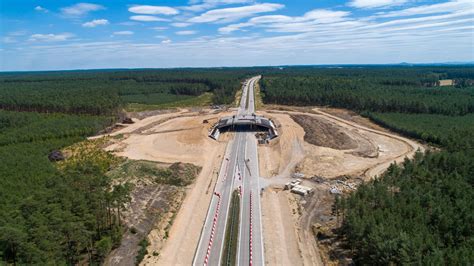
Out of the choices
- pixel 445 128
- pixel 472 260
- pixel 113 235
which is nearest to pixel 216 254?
pixel 113 235

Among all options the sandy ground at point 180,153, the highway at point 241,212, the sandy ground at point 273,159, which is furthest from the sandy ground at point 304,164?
the sandy ground at point 180,153

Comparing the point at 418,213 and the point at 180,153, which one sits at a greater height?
the point at 418,213

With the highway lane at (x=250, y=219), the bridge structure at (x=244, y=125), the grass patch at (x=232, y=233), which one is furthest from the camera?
the bridge structure at (x=244, y=125)

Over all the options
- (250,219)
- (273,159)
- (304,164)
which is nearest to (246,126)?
(273,159)

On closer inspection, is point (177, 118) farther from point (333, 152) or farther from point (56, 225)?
point (56, 225)

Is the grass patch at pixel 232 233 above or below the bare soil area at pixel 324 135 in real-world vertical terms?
below

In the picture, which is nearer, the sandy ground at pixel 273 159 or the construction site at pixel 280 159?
the sandy ground at pixel 273 159

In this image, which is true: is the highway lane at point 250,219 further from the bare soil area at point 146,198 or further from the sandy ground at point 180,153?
the bare soil area at point 146,198

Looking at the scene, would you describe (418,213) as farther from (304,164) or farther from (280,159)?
(280,159)
